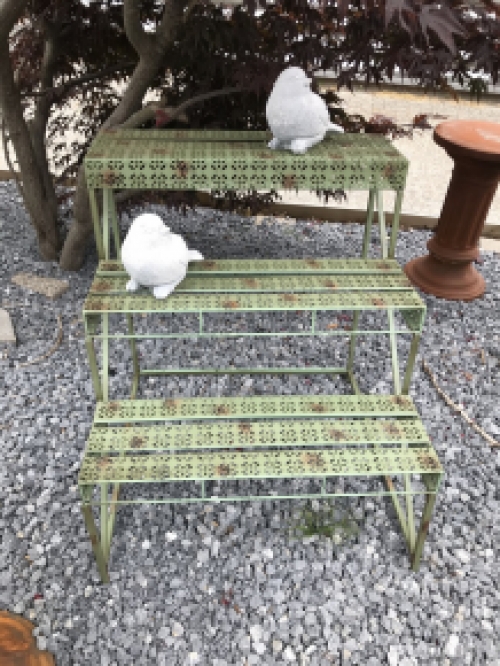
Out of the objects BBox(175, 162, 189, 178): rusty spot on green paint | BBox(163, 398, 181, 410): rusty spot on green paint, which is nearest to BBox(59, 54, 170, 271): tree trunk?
BBox(175, 162, 189, 178): rusty spot on green paint

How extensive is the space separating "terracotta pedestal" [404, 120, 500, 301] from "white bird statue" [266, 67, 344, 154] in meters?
1.11

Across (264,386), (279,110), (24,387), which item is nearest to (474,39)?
(279,110)

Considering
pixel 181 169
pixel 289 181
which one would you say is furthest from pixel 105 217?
pixel 289 181

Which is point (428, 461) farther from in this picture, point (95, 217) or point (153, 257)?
point (95, 217)

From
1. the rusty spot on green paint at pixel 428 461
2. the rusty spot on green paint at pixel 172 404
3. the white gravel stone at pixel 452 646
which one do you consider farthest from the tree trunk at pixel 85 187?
the white gravel stone at pixel 452 646

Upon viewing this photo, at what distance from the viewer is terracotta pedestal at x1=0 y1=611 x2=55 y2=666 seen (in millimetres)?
1461

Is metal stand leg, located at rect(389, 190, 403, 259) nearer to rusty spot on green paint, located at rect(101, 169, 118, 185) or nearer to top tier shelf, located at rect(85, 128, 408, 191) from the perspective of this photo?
top tier shelf, located at rect(85, 128, 408, 191)

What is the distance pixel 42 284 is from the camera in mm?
2799

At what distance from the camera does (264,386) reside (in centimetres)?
234

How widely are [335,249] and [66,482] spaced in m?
2.04

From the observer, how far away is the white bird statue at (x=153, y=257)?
1.57 meters

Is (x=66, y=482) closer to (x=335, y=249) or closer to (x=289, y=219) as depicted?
(x=335, y=249)

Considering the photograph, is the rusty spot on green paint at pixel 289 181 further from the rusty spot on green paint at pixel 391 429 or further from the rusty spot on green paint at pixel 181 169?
the rusty spot on green paint at pixel 391 429

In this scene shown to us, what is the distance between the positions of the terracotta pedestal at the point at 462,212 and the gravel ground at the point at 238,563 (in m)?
0.70
